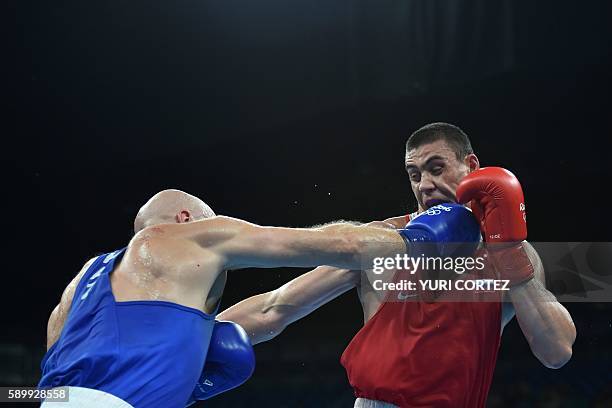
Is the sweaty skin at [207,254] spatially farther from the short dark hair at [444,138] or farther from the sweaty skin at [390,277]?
the short dark hair at [444,138]

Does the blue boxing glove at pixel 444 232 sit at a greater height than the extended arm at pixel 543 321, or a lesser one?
greater

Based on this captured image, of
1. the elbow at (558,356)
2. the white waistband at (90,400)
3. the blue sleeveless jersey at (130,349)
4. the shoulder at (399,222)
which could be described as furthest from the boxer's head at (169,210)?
the elbow at (558,356)

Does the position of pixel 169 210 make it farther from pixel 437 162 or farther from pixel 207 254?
pixel 437 162

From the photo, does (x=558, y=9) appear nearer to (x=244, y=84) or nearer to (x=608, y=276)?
(x=244, y=84)

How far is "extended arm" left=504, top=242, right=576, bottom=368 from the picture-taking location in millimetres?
2852

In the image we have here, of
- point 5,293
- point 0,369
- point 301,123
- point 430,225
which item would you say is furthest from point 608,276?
point 5,293

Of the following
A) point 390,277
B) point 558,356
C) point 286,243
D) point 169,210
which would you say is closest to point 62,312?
point 169,210

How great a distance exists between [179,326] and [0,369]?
5.86 metres

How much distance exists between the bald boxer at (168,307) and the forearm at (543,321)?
1.89 ft

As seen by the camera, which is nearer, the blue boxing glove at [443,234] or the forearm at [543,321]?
the blue boxing glove at [443,234]

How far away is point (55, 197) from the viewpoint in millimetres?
8508

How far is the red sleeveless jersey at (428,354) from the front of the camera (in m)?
2.85

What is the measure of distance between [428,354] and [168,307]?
107 centimetres

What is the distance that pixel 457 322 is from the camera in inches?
115
